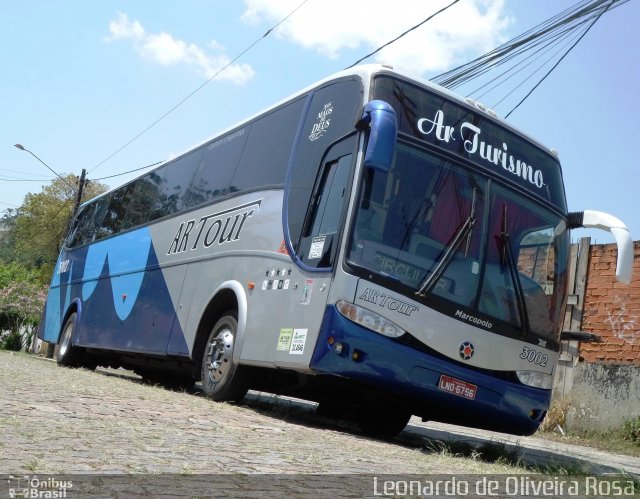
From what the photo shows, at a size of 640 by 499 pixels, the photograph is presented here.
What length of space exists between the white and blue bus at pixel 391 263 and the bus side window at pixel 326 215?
0.02 metres

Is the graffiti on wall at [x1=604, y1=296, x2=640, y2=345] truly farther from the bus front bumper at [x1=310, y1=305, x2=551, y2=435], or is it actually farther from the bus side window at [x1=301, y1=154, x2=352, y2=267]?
the bus side window at [x1=301, y1=154, x2=352, y2=267]

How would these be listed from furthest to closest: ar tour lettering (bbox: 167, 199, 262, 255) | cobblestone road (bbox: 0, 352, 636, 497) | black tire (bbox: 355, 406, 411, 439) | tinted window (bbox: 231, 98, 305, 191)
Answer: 1. ar tour lettering (bbox: 167, 199, 262, 255)
2. tinted window (bbox: 231, 98, 305, 191)
3. black tire (bbox: 355, 406, 411, 439)
4. cobblestone road (bbox: 0, 352, 636, 497)

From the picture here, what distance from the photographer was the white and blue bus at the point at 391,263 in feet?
23.7

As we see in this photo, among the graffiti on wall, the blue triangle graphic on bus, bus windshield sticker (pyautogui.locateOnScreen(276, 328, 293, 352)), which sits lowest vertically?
bus windshield sticker (pyautogui.locateOnScreen(276, 328, 293, 352))

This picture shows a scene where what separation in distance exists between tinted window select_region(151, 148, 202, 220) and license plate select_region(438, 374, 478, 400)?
5758mm

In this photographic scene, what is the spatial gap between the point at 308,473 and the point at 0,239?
375ft

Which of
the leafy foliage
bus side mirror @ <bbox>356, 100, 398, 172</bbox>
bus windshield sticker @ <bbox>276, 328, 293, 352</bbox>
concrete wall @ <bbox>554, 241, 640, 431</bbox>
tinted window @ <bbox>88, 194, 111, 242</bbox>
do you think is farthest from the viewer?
tinted window @ <bbox>88, 194, 111, 242</bbox>

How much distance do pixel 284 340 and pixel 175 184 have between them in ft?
18.4

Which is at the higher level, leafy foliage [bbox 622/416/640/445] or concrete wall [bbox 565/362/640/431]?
concrete wall [bbox 565/362/640/431]

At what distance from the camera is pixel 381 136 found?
6898mm

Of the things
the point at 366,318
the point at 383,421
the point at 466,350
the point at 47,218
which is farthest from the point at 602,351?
the point at 47,218

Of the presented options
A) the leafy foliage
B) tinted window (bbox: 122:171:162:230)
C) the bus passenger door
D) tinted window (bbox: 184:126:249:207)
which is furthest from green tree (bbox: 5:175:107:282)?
the bus passenger door

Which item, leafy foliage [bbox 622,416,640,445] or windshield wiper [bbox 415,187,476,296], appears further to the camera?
leafy foliage [bbox 622,416,640,445]

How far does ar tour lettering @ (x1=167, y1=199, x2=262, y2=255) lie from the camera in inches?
380
